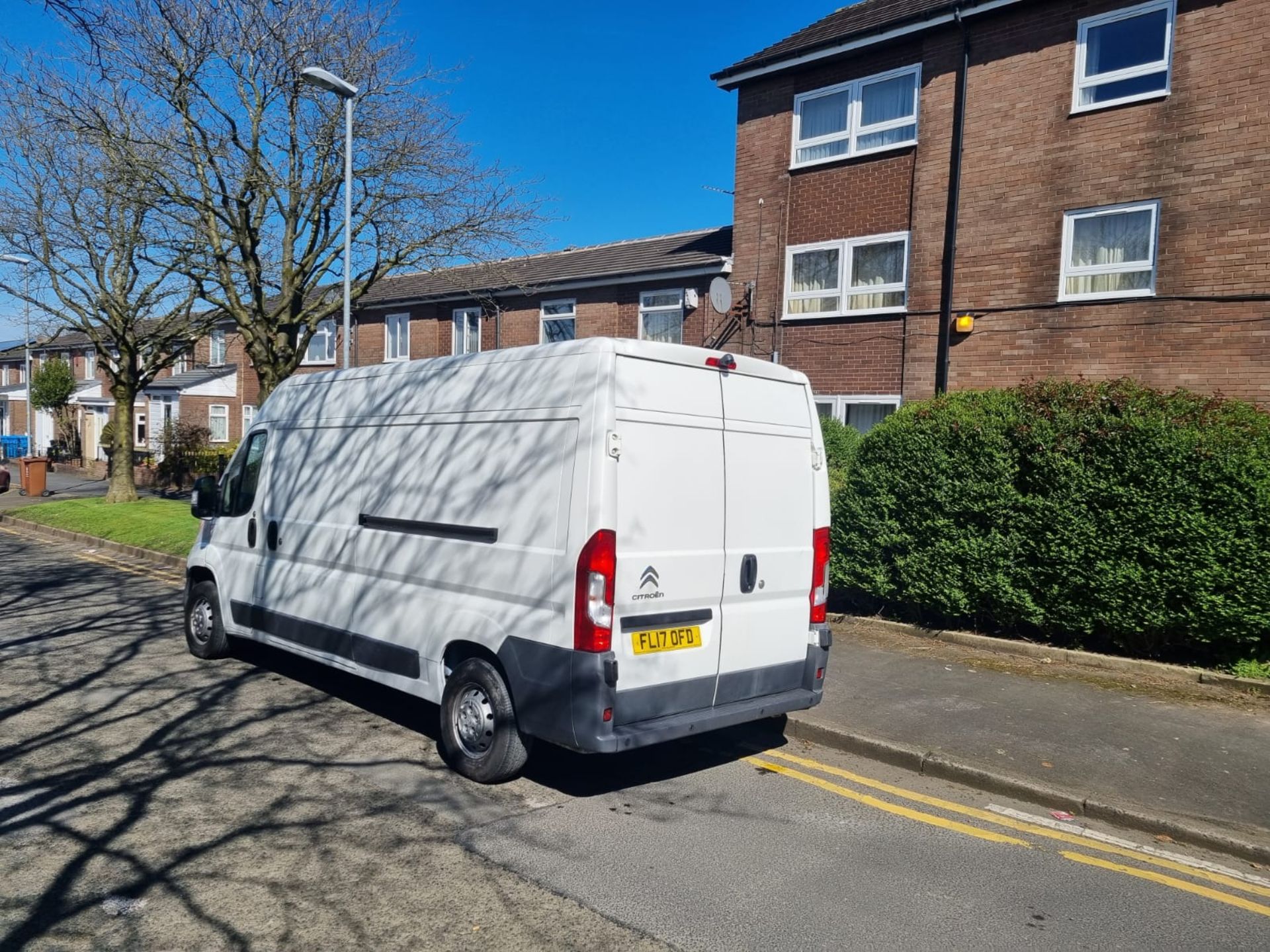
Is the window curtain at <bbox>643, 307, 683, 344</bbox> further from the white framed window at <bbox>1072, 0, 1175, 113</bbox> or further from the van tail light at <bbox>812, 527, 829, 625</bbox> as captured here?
the van tail light at <bbox>812, 527, 829, 625</bbox>

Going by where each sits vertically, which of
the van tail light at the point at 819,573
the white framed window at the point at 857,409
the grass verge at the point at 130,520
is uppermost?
the white framed window at the point at 857,409

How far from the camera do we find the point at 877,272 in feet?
49.3

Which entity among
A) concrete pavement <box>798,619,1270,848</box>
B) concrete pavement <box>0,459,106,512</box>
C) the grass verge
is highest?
concrete pavement <box>798,619,1270,848</box>

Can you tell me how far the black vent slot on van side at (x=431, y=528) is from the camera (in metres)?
5.22

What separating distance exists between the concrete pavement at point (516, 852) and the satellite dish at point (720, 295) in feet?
34.3

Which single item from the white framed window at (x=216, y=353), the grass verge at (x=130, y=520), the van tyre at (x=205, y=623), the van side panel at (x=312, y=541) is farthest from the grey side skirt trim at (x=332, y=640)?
the white framed window at (x=216, y=353)

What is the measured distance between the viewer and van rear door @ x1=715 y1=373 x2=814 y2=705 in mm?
5254

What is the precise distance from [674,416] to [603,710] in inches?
61.3

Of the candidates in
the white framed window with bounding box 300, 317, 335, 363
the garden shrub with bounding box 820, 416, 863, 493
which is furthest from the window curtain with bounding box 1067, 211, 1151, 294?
the white framed window with bounding box 300, 317, 335, 363

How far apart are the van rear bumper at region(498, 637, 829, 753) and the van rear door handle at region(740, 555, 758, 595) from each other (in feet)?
1.68

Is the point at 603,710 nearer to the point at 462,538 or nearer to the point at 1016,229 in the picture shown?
the point at 462,538

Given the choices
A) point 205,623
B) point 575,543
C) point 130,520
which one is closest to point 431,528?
point 575,543

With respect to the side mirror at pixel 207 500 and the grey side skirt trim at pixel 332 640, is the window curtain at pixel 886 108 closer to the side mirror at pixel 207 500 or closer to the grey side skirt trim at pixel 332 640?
the side mirror at pixel 207 500

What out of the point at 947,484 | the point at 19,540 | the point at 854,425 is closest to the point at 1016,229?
the point at 854,425
